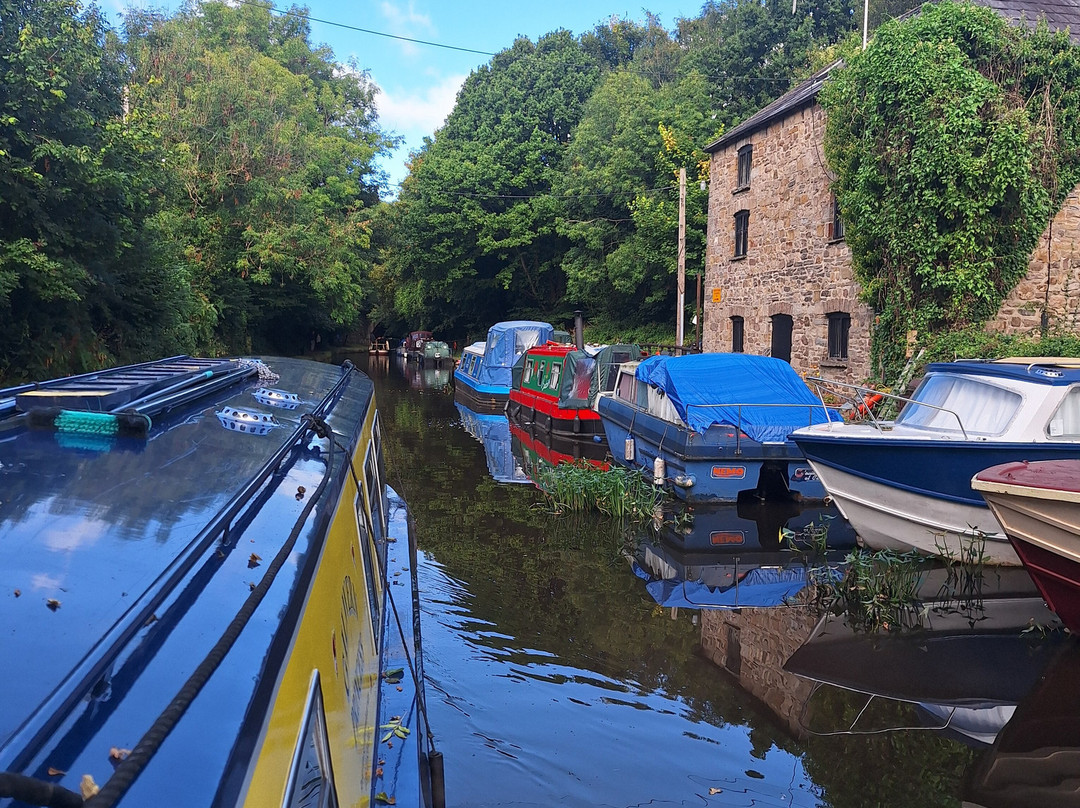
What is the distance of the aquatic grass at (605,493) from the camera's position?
11.4 metres

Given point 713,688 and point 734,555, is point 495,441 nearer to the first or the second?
point 734,555

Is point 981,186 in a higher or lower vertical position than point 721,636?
higher

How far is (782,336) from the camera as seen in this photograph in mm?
20672

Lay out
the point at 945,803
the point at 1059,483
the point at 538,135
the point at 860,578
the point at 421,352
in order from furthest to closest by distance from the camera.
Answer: the point at 421,352 < the point at 538,135 < the point at 860,578 < the point at 1059,483 < the point at 945,803

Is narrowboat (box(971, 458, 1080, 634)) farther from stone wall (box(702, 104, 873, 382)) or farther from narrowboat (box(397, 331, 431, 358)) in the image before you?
narrowboat (box(397, 331, 431, 358))

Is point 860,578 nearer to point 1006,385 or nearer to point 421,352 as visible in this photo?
point 1006,385

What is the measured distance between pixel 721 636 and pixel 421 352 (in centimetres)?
3877

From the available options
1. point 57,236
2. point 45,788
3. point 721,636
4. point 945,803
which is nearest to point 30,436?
point 45,788

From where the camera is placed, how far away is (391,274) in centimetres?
5062

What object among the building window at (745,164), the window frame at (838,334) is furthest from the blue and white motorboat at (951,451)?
the building window at (745,164)

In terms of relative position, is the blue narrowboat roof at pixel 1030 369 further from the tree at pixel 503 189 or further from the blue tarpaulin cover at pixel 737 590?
the tree at pixel 503 189

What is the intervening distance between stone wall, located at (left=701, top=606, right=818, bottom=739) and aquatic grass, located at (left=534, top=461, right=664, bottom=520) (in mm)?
3399

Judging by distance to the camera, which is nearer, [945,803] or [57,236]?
[945,803]

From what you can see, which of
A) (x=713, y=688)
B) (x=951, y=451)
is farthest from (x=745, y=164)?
(x=713, y=688)
